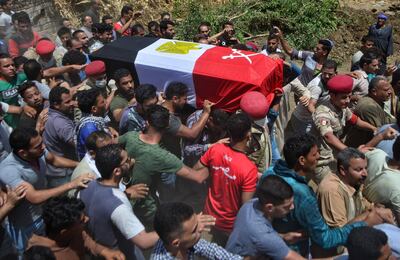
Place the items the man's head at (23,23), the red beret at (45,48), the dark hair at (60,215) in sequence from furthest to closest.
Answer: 1. the man's head at (23,23)
2. the red beret at (45,48)
3. the dark hair at (60,215)

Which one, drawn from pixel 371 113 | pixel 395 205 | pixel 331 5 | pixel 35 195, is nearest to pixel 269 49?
pixel 371 113

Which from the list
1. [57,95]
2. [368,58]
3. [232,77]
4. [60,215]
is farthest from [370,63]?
[60,215]

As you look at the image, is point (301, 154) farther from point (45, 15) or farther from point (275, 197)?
point (45, 15)

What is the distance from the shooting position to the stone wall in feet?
30.5

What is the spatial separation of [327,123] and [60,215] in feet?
9.28

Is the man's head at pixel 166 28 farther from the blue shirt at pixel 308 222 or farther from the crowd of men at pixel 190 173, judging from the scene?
the blue shirt at pixel 308 222

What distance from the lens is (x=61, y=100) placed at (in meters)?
4.38

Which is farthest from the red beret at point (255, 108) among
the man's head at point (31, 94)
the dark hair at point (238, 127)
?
the man's head at point (31, 94)

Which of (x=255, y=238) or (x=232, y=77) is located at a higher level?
(x=255, y=238)

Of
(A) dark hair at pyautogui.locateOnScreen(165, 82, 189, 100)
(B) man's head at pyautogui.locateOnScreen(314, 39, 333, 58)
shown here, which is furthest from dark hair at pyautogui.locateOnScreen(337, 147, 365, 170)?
(B) man's head at pyautogui.locateOnScreen(314, 39, 333, 58)

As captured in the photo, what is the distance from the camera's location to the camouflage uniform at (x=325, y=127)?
4574mm

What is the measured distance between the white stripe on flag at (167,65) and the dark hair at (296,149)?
2.03 m

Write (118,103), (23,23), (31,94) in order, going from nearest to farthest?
1. (31,94)
2. (118,103)
3. (23,23)

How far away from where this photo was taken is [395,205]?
3348 millimetres
